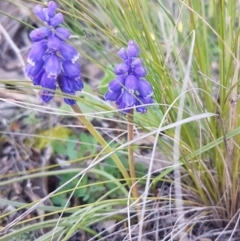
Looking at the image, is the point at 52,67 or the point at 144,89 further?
the point at 144,89

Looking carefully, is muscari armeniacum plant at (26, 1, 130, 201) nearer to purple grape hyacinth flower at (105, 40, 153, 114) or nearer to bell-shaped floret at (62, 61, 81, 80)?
bell-shaped floret at (62, 61, 81, 80)

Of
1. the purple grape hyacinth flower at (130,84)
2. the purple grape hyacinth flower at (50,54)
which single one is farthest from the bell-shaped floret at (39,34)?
the purple grape hyacinth flower at (130,84)

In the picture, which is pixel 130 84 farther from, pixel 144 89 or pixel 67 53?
pixel 67 53

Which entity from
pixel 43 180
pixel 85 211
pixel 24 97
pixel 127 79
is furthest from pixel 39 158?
pixel 127 79

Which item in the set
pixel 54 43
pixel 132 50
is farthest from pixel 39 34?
pixel 132 50

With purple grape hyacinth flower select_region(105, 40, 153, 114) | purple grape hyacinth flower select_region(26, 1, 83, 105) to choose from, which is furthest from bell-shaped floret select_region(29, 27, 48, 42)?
purple grape hyacinth flower select_region(105, 40, 153, 114)

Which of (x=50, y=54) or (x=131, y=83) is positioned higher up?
(x=50, y=54)
